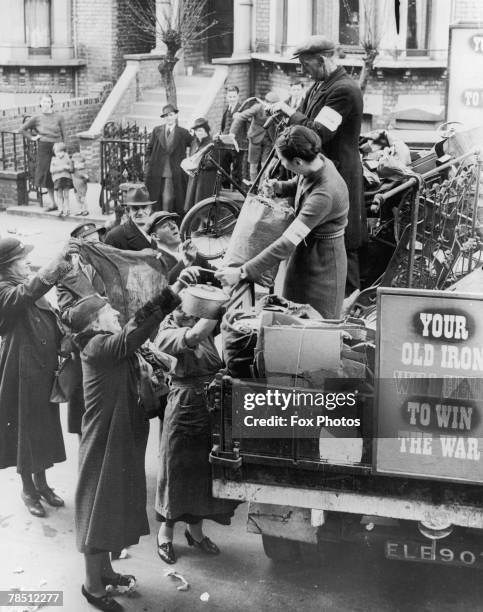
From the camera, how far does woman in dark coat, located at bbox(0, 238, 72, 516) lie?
587 cm

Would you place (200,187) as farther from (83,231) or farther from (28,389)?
(28,389)

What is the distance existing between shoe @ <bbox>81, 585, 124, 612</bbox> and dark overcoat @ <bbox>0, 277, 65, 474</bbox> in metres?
1.26

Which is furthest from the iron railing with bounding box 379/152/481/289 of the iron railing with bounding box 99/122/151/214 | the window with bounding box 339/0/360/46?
the window with bounding box 339/0/360/46

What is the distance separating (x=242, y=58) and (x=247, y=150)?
17.5 feet

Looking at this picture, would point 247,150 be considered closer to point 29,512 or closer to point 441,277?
point 441,277

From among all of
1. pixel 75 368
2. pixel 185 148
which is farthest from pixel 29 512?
pixel 185 148

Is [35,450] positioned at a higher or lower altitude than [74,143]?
lower

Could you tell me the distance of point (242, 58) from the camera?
18672mm

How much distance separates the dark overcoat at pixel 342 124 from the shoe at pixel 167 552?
7.55 feet

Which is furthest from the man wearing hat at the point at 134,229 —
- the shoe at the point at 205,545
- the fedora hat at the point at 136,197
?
the shoe at the point at 205,545

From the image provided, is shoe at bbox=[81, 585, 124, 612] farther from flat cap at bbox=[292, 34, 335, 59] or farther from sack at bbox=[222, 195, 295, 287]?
flat cap at bbox=[292, 34, 335, 59]

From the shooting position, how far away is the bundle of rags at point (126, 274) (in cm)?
595

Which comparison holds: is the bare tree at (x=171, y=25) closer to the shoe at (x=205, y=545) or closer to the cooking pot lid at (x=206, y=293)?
the shoe at (x=205, y=545)

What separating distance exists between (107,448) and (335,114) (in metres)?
2.56
